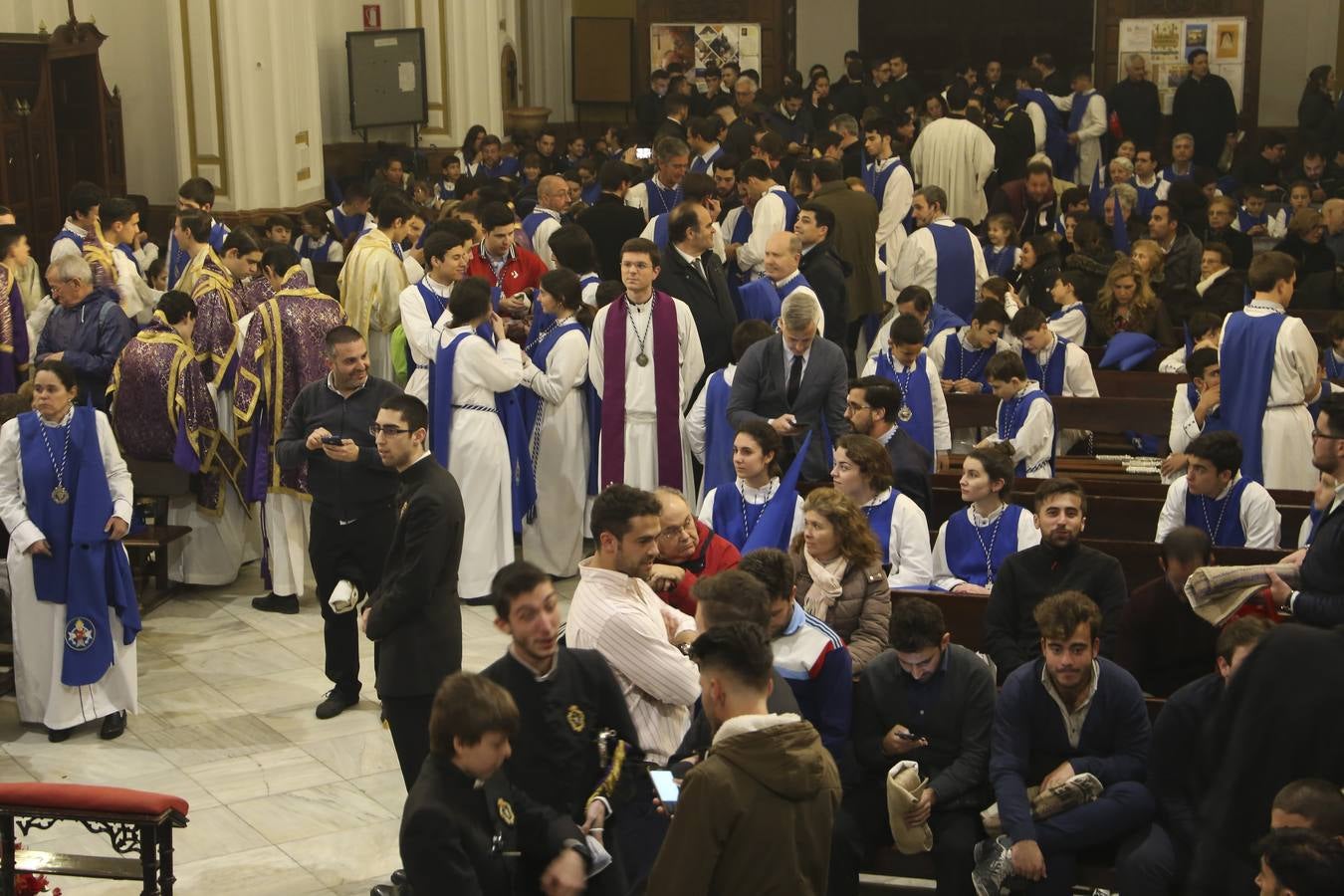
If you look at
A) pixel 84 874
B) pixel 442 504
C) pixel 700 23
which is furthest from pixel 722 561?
pixel 700 23

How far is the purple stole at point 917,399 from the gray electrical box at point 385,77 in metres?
9.96

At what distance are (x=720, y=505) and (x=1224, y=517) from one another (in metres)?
2.09

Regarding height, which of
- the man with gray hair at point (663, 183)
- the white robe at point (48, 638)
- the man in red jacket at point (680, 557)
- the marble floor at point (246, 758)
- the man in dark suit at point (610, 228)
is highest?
the man with gray hair at point (663, 183)

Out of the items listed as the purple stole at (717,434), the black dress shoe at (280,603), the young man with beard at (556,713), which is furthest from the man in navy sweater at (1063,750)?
the black dress shoe at (280,603)

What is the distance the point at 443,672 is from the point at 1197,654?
8.80 feet

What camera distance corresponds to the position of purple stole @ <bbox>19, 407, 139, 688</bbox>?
24.9 ft

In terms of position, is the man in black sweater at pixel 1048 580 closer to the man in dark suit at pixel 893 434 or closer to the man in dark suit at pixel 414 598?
the man in dark suit at pixel 893 434

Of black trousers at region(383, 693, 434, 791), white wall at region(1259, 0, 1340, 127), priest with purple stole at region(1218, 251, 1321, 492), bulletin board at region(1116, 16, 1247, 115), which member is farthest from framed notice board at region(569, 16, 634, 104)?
black trousers at region(383, 693, 434, 791)

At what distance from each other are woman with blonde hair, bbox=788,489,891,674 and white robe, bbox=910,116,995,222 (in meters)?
9.30

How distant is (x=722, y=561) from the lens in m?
6.32

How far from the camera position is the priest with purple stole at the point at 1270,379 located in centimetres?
902

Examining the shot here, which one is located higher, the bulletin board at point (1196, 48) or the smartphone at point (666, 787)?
the bulletin board at point (1196, 48)

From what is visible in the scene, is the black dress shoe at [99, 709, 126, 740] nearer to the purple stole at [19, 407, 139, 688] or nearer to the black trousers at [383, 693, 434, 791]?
the purple stole at [19, 407, 139, 688]

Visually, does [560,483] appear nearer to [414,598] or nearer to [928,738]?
[414,598]
